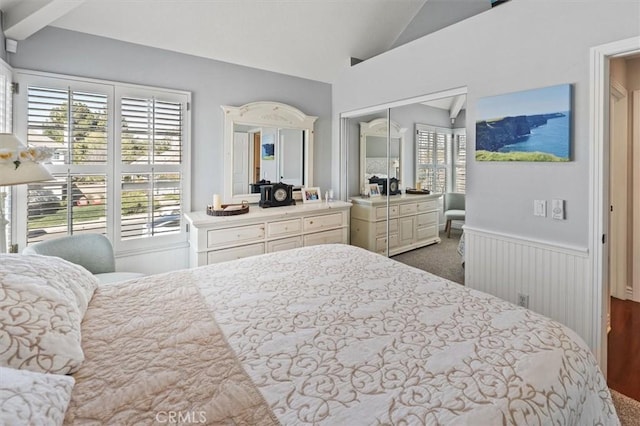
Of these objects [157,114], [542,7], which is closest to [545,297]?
[542,7]

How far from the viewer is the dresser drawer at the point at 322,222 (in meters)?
3.66

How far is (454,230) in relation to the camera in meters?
3.10

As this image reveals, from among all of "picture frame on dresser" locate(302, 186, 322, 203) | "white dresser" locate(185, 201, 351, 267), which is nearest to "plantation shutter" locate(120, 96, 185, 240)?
"white dresser" locate(185, 201, 351, 267)

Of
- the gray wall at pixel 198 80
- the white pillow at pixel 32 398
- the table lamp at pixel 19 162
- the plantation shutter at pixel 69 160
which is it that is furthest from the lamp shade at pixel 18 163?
the gray wall at pixel 198 80

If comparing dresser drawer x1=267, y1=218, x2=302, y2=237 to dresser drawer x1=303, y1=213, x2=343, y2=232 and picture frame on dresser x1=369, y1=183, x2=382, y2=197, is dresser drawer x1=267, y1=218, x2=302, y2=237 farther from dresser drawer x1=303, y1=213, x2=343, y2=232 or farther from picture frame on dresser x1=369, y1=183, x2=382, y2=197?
picture frame on dresser x1=369, y1=183, x2=382, y2=197

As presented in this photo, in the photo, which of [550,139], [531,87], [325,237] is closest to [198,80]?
[325,237]

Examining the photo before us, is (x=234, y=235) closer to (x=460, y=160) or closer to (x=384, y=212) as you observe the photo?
(x=384, y=212)

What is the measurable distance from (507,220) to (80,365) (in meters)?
2.72

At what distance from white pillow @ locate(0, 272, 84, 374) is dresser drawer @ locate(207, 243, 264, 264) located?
6.28 ft

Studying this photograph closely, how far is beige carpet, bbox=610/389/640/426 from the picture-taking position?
68.5 inches

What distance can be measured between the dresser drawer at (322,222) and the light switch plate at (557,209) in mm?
2168

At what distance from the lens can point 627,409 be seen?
1.83 metres

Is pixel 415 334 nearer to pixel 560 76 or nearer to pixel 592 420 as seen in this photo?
pixel 592 420

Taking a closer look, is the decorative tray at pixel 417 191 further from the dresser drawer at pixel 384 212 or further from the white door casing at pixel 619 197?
the white door casing at pixel 619 197
